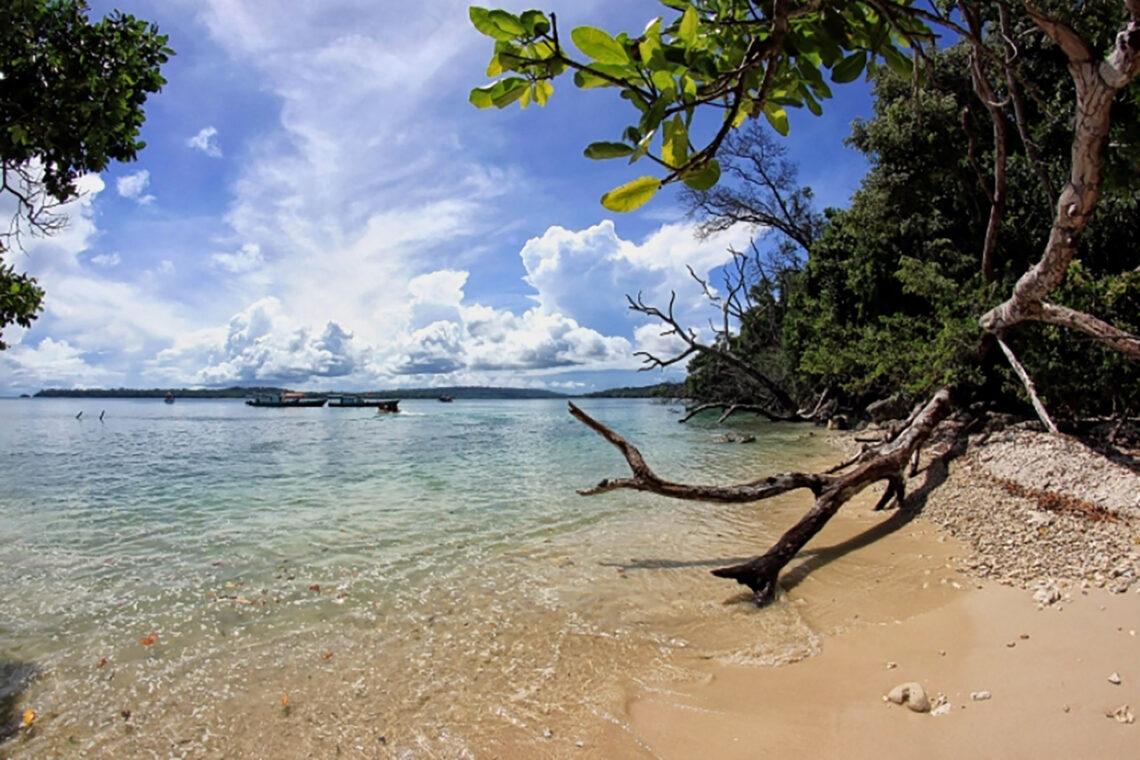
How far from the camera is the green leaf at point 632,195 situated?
91cm

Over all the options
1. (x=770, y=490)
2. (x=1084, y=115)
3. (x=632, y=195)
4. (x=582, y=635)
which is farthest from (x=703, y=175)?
(x=770, y=490)

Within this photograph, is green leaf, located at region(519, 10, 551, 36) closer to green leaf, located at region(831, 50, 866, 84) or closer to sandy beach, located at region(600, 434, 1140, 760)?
green leaf, located at region(831, 50, 866, 84)

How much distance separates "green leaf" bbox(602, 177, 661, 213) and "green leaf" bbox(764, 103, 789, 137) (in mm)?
578

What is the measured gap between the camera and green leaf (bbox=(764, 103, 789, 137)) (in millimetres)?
1303

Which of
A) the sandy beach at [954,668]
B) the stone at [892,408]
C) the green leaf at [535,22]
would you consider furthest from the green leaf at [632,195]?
the stone at [892,408]

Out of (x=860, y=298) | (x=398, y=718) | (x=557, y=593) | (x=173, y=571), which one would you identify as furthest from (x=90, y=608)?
(x=860, y=298)

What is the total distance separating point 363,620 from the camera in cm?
466

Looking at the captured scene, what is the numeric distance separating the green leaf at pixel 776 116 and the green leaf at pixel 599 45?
53cm

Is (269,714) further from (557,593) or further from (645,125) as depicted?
(645,125)

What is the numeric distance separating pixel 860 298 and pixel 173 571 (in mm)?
19795

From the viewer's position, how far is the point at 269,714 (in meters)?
3.34

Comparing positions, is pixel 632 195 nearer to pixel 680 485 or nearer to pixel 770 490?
pixel 680 485

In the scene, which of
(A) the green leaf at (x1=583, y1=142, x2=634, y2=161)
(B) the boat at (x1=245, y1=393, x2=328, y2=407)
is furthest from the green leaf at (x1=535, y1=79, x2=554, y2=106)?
(B) the boat at (x1=245, y1=393, x2=328, y2=407)

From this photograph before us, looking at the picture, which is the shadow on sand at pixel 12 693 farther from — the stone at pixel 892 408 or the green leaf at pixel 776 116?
the stone at pixel 892 408
